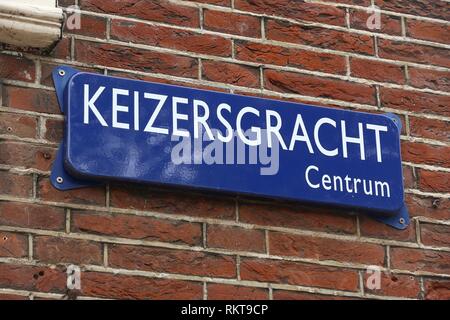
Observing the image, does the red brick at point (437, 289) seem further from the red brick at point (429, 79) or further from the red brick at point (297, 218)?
the red brick at point (429, 79)

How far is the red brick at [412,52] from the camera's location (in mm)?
4660

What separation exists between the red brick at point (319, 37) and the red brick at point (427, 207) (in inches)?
20.6

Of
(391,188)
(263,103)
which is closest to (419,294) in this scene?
(391,188)

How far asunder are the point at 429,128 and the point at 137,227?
106cm

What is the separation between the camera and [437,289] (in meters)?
4.30

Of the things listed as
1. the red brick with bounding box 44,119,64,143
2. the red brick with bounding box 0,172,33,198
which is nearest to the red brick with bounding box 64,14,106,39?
the red brick with bounding box 44,119,64,143

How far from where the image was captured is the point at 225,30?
450 centimetres

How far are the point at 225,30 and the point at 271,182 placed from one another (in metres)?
0.56

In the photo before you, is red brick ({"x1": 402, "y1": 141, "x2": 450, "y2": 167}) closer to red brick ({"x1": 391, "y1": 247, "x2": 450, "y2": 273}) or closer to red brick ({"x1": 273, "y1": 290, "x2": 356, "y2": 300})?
red brick ({"x1": 391, "y1": 247, "x2": 450, "y2": 273})

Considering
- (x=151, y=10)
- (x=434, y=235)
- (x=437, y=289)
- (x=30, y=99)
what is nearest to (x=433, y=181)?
(x=434, y=235)

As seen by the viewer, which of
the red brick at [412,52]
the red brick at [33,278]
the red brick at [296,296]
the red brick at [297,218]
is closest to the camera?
the red brick at [33,278]

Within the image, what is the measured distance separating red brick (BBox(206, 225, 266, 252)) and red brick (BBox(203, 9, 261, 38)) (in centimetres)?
68

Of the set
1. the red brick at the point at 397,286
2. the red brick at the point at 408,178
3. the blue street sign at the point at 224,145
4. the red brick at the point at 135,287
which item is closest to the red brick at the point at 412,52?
the blue street sign at the point at 224,145

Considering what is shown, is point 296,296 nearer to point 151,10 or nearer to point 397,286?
point 397,286
